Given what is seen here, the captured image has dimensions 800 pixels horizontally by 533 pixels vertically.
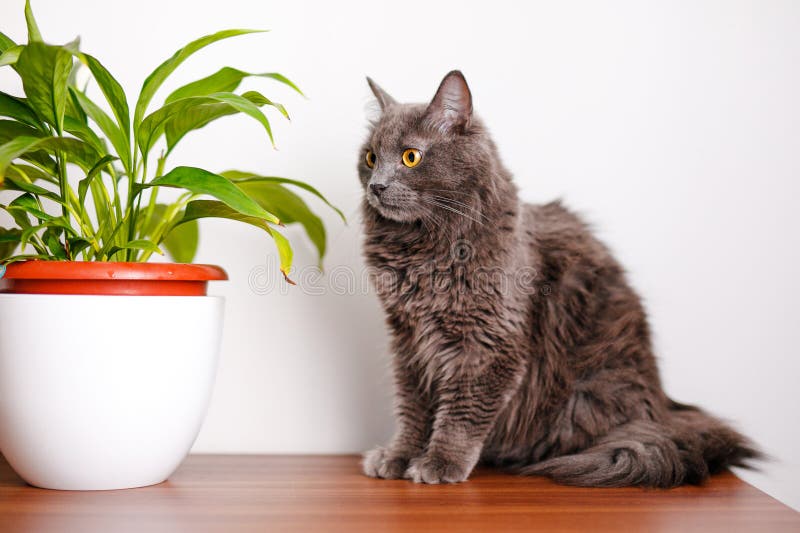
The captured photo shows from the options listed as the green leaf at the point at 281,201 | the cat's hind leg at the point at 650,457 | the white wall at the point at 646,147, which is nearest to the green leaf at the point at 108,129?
the green leaf at the point at 281,201

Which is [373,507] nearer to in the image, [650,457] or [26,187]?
[650,457]

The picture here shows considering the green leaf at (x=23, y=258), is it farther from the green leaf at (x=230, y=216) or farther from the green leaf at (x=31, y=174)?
Result: the green leaf at (x=230, y=216)

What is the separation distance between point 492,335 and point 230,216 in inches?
23.7

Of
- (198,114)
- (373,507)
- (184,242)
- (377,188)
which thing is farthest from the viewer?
(184,242)

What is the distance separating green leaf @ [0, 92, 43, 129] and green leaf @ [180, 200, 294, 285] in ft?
1.02

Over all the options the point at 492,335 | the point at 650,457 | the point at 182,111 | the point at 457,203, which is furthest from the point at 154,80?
the point at 650,457

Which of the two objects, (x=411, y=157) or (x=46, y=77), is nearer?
(x=46, y=77)

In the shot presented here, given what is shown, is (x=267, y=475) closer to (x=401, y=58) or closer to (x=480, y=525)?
(x=480, y=525)

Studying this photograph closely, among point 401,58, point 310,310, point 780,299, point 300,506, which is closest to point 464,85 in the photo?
point 401,58

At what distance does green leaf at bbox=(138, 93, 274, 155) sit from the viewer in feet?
3.78

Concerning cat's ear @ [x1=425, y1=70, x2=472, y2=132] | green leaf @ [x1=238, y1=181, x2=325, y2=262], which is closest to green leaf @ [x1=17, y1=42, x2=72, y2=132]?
green leaf @ [x1=238, y1=181, x2=325, y2=262]

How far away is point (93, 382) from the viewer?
1.18m

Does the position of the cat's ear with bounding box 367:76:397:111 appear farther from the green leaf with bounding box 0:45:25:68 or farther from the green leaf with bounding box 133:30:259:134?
the green leaf with bounding box 0:45:25:68

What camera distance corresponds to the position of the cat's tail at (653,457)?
1350 mm
